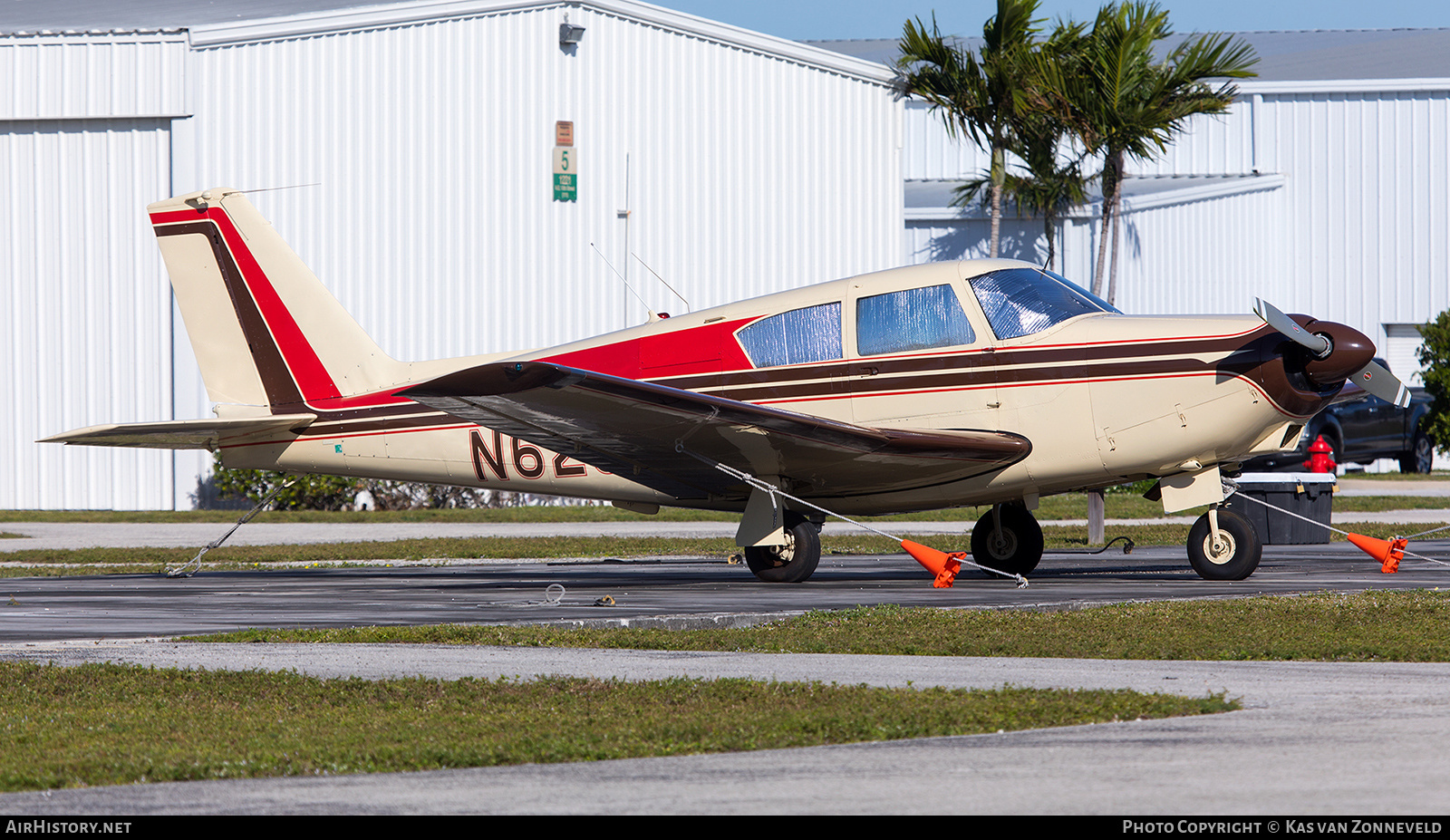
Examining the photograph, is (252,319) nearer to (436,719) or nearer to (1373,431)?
(436,719)

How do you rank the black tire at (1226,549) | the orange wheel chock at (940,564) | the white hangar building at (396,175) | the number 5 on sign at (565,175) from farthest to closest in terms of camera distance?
the number 5 on sign at (565,175) → the white hangar building at (396,175) → the black tire at (1226,549) → the orange wheel chock at (940,564)

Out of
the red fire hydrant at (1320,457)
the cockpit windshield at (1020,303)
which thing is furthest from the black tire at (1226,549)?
the red fire hydrant at (1320,457)

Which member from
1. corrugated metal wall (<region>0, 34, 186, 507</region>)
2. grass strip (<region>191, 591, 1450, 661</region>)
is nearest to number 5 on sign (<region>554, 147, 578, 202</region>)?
corrugated metal wall (<region>0, 34, 186, 507</region>)

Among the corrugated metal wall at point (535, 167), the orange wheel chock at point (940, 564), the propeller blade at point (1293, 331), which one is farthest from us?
the corrugated metal wall at point (535, 167)

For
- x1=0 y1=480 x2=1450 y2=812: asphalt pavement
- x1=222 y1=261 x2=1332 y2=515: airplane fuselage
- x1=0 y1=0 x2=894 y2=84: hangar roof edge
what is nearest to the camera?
x1=0 y1=480 x2=1450 y2=812: asphalt pavement

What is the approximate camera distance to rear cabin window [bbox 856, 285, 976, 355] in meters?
12.4

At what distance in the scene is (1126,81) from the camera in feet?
101

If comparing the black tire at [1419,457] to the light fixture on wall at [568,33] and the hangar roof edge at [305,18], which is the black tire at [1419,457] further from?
the light fixture on wall at [568,33]

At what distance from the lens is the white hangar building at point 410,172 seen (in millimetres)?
27922

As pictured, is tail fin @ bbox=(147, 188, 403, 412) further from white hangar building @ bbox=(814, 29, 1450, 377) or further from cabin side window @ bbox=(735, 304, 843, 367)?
white hangar building @ bbox=(814, 29, 1450, 377)

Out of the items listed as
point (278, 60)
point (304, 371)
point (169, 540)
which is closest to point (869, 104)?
point (278, 60)

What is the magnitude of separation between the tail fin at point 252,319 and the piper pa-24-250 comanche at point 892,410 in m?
0.52

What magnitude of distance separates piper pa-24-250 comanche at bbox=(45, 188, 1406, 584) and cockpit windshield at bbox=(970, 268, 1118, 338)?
0.7 inches

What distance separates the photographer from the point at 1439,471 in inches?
1420
